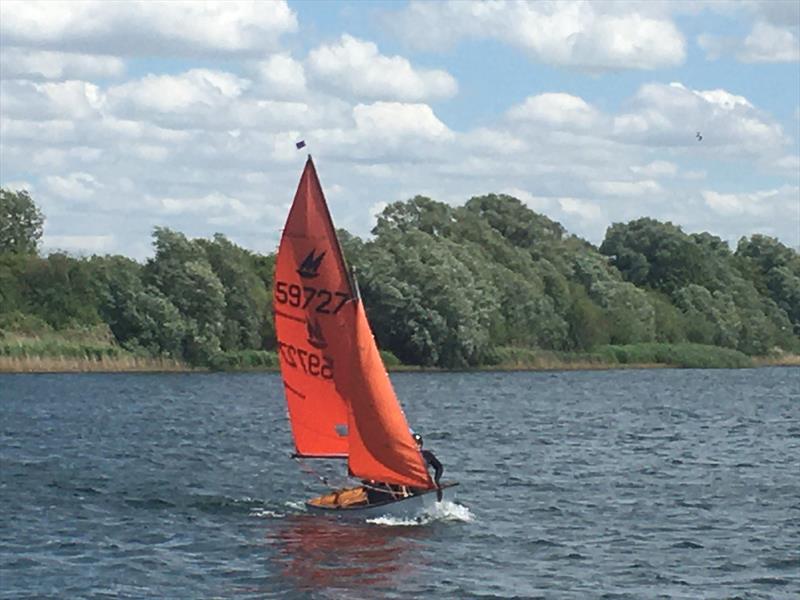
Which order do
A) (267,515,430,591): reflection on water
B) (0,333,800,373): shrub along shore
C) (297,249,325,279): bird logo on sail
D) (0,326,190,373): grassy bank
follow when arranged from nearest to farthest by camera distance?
(267,515,430,591): reflection on water < (297,249,325,279): bird logo on sail < (0,326,190,373): grassy bank < (0,333,800,373): shrub along shore

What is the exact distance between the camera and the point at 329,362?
4144 centimetres

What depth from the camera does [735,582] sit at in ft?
113

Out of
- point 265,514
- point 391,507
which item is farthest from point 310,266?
point 265,514

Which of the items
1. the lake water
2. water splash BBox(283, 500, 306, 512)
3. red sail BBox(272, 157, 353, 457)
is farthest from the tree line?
red sail BBox(272, 157, 353, 457)

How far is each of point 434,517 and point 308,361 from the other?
4.82m

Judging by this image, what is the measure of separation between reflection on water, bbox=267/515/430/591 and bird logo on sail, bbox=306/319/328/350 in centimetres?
416

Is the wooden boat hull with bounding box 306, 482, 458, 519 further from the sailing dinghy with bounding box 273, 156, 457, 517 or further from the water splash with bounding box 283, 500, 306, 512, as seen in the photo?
the water splash with bounding box 283, 500, 306, 512

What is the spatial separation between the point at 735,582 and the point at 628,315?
11248 cm

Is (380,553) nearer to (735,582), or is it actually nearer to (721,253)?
(735,582)

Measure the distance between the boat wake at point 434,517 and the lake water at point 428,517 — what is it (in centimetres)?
9

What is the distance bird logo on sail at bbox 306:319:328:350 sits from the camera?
Result: 4112 centimetres

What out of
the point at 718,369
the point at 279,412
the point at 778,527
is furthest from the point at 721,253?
the point at 778,527

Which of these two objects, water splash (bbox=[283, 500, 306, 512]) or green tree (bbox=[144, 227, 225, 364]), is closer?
water splash (bbox=[283, 500, 306, 512])

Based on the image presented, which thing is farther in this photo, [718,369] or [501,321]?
[718,369]
